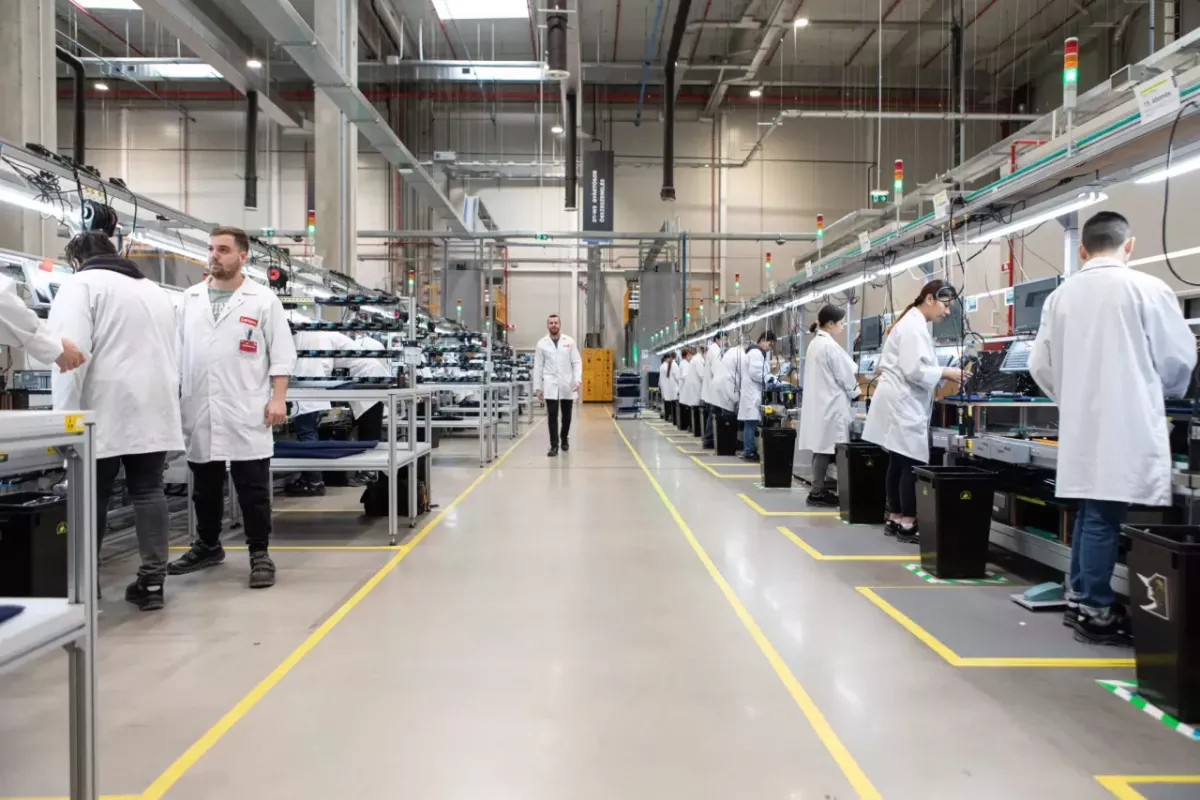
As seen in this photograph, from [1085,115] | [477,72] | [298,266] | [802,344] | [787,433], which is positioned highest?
[477,72]

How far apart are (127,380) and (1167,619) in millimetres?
3666

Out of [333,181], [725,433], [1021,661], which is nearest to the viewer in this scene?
[1021,661]

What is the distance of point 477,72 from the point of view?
12664 mm

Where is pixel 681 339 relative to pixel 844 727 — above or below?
above

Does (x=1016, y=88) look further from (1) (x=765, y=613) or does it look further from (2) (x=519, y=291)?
(1) (x=765, y=613)

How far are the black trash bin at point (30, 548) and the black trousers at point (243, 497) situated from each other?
77 centimetres

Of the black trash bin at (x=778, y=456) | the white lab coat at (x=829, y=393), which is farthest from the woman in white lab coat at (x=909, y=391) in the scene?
the black trash bin at (x=778, y=456)

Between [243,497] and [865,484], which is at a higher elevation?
[243,497]

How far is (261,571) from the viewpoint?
3299 mm

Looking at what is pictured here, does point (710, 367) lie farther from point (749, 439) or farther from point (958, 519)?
point (958, 519)

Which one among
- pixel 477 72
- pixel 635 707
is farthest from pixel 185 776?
pixel 477 72

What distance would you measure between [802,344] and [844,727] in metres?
5.87

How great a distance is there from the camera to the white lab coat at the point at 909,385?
3990 mm

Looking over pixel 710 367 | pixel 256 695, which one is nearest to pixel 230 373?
pixel 256 695
